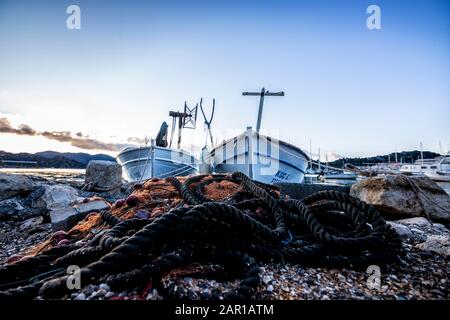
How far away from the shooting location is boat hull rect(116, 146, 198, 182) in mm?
12281

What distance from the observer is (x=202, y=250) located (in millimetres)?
1511

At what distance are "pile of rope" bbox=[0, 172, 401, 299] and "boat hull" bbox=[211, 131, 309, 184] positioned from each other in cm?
670

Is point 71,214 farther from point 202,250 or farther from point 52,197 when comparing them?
point 202,250

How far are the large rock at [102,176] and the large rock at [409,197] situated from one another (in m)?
6.81

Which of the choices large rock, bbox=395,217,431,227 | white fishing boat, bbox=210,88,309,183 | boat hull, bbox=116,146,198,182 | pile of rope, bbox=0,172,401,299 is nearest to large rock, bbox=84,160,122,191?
boat hull, bbox=116,146,198,182

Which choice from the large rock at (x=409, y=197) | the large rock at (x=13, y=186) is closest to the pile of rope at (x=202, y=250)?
the large rock at (x=409, y=197)

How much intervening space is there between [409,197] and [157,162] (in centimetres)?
1098

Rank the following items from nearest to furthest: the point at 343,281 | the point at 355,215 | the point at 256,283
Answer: the point at 256,283 → the point at 343,281 → the point at 355,215

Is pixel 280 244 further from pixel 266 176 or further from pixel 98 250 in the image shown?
pixel 266 176

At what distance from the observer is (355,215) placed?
189cm

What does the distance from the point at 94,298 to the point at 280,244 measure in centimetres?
123

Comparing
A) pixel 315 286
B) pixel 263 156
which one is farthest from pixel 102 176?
pixel 315 286

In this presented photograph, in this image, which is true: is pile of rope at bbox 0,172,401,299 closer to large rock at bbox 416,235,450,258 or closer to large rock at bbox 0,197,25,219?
large rock at bbox 416,235,450,258
